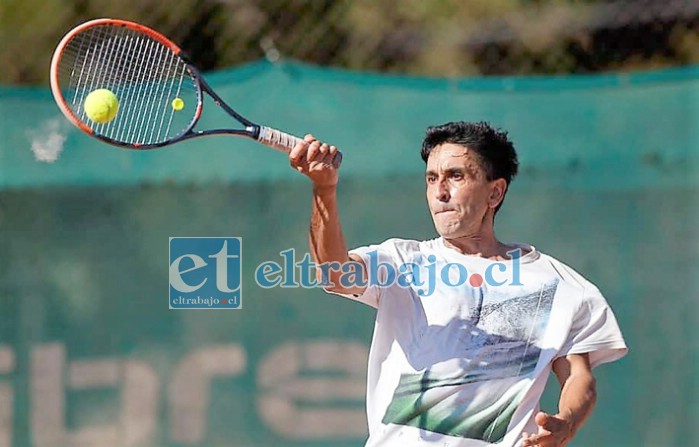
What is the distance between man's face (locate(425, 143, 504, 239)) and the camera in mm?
2900

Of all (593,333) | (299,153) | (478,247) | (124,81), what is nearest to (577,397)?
(593,333)

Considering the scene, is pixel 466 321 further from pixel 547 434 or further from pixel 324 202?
pixel 324 202

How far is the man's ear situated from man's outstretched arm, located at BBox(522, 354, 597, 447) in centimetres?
40

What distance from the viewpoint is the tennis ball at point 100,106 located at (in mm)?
3070

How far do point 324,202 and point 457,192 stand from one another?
1.24 ft

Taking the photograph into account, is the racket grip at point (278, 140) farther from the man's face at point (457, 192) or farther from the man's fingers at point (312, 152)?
the man's face at point (457, 192)

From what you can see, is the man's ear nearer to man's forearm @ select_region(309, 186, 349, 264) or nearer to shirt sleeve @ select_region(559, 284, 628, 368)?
shirt sleeve @ select_region(559, 284, 628, 368)

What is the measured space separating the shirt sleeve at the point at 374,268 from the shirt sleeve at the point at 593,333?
0.45 meters

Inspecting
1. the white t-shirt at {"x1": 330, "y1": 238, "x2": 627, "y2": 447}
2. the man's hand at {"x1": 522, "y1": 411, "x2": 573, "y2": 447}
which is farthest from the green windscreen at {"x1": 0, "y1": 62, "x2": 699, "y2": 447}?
the man's hand at {"x1": 522, "y1": 411, "x2": 573, "y2": 447}

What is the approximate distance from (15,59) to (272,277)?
1.69 meters

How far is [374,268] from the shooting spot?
9.32ft

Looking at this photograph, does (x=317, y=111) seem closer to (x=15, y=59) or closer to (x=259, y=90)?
(x=259, y=90)

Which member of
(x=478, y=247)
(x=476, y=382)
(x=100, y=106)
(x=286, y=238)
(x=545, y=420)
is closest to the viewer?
(x=545, y=420)

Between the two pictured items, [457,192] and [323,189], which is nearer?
[323,189]
